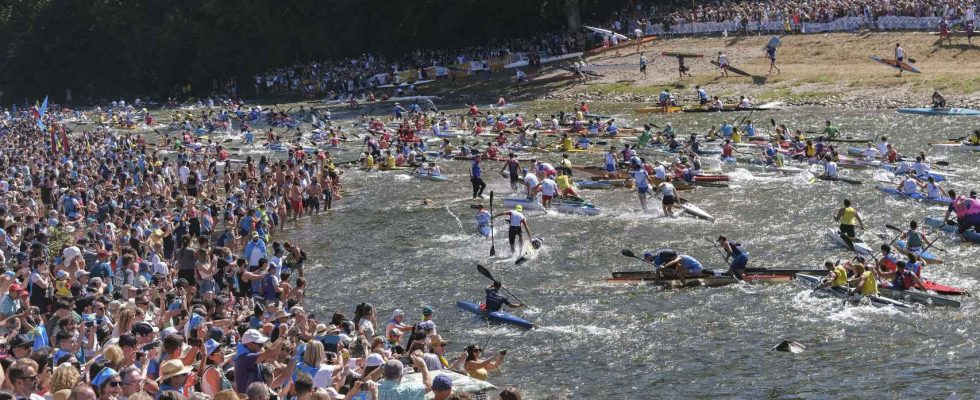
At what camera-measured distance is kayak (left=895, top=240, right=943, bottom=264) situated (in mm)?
25156

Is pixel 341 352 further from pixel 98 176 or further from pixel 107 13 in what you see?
pixel 107 13

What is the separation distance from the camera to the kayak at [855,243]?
85.2ft

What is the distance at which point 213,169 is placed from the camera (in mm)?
39562

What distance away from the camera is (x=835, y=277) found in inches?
899

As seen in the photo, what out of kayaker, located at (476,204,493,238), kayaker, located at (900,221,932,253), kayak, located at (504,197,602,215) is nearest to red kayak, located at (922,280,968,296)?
kayaker, located at (900,221,932,253)

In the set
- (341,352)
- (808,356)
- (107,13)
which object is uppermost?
(107,13)

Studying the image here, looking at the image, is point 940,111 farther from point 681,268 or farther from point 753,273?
point 681,268

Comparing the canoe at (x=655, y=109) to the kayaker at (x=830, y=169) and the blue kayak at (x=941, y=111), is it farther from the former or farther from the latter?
the kayaker at (x=830, y=169)

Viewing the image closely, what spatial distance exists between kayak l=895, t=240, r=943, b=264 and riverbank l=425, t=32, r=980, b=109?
21.6 m

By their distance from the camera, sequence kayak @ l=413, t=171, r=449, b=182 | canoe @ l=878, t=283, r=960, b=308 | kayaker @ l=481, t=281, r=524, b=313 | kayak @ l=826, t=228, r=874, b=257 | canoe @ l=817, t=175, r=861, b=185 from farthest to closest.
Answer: kayak @ l=413, t=171, r=449, b=182
canoe @ l=817, t=175, r=861, b=185
kayak @ l=826, t=228, r=874, b=257
kayaker @ l=481, t=281, r=524, b=313
canoe @ l=878, t=283, r=960, b=308

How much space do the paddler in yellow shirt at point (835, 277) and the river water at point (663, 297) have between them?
1.26ft

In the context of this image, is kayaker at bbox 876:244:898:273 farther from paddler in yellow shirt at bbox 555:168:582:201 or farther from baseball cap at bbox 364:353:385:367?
baseball cap at bbox 364:353:385:367

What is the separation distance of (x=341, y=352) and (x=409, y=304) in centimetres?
810

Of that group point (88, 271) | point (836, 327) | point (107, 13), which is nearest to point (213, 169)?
point (88, 271)
